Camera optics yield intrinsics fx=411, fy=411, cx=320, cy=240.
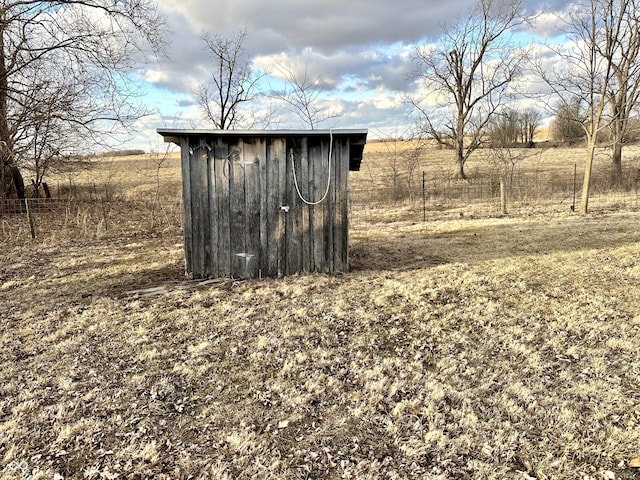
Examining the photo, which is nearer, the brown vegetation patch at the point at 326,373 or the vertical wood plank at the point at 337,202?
the brown vegetation patch at the point at 326,373

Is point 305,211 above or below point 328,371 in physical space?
above

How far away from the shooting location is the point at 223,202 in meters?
5.75

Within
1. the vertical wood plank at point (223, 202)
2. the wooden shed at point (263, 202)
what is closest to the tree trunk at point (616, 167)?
the wooden shed at point (263, 202)

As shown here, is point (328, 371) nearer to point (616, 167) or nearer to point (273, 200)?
point (273, 200)

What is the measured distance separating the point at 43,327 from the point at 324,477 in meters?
3.51

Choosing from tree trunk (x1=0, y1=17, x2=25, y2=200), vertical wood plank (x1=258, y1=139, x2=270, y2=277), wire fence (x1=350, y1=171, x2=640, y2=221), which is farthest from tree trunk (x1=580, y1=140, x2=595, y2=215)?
tree trunk (x1=0, y1=17, x2=25, y2=200)

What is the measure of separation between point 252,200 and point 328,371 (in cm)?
308

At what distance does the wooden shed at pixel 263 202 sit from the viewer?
5.66 meters

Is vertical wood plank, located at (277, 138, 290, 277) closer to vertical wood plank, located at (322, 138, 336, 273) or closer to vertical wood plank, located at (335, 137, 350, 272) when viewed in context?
vertical wood plank, located at (322, 138, 336, 273)

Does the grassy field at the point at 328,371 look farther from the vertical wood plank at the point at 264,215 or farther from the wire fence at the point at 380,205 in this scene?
the wire fence at the point at 380,205

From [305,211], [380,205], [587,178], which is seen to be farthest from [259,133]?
[380,205]

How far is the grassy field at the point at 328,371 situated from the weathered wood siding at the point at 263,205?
15.0 inches

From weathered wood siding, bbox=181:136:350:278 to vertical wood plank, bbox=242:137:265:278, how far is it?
0.04ft

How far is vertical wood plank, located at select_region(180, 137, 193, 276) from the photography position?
5637mm
